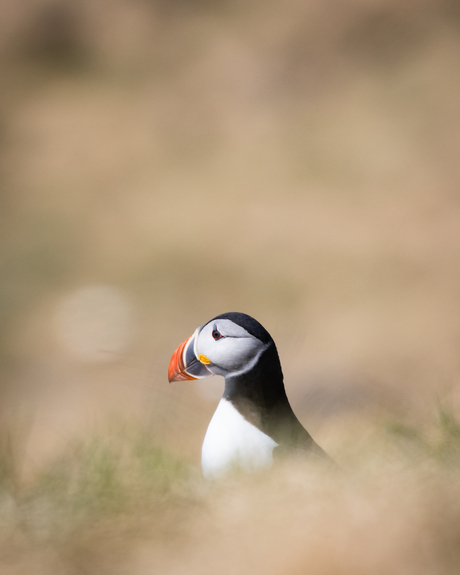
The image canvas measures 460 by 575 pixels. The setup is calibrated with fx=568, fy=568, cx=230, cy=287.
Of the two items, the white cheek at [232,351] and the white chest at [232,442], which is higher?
the white cheek at [232,351]

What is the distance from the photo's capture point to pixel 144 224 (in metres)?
9.63

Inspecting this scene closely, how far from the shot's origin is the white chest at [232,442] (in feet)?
6.26

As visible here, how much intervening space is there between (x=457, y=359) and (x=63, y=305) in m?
5.59

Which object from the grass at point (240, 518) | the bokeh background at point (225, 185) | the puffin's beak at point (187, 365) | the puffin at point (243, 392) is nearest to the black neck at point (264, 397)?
the puffin at point (243, 392)

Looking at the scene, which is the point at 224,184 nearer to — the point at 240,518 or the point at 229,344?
the point at 229,344

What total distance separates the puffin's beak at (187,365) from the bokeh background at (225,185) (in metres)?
3.95

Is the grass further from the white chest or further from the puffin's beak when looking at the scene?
the puffin's beak

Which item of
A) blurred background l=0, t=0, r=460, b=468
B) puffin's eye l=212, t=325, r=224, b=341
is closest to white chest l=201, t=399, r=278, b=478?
puffin's eye l=212, t=325, r=224, b=341

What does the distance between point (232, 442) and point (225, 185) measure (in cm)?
814

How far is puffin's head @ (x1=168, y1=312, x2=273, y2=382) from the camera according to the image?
2178mm

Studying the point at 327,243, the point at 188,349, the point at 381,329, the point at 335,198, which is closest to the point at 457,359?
the point at 381,329

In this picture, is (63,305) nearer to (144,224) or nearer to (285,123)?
(144,224)

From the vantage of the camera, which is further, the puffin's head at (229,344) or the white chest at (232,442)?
the puffin's head at (229,344)

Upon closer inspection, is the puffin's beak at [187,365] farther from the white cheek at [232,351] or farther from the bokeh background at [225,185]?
the bokeh background at [225,185]
